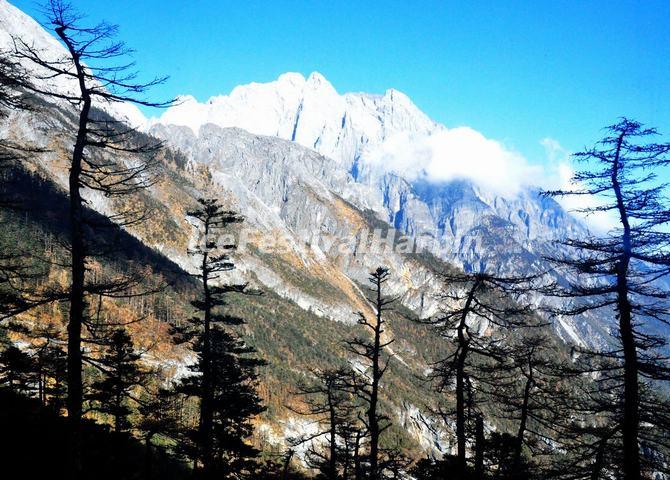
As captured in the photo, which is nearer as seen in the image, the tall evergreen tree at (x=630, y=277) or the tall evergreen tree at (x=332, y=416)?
the tall evergreen tree at (x=630, y=277)

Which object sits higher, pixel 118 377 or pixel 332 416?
pixel 118 377

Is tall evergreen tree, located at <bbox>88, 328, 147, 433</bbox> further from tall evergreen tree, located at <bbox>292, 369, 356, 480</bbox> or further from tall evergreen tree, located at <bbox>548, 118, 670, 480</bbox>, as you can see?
tall evergreen tree, located at <bbox>548, 118, 670, 480</bbox>

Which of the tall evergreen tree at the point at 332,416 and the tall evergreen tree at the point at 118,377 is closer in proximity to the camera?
the tall evergreen tree at the point at 118,377

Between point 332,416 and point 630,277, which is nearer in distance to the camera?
point 630,277

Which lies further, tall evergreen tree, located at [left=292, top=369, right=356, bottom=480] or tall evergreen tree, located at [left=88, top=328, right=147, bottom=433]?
tall evergreen tree, located at [left=292, top=369, right=356, bottom=480]

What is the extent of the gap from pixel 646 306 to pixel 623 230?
2.29 metres

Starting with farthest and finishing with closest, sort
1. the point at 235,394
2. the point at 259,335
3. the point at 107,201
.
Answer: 1. the point at 107,201
2. the point at 259,335
3. the point at 235,394

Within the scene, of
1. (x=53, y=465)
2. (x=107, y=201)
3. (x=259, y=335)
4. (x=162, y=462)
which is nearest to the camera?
(x=53, y=465)

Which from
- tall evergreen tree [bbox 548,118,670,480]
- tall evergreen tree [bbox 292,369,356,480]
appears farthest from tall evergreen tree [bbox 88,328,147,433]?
tall evergreen tree [bbox 548,118,670,480]

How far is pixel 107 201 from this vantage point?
5856 inches

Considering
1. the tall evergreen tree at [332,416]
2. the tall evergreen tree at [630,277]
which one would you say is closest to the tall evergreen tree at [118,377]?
the tall evergreen tree at [332,416]

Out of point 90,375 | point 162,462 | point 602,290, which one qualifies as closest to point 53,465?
point 162,462

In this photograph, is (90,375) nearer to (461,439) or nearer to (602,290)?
(461,439)

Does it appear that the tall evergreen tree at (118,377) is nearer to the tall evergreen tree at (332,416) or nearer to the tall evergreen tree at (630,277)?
the tall evergreen tree at (332,416)
